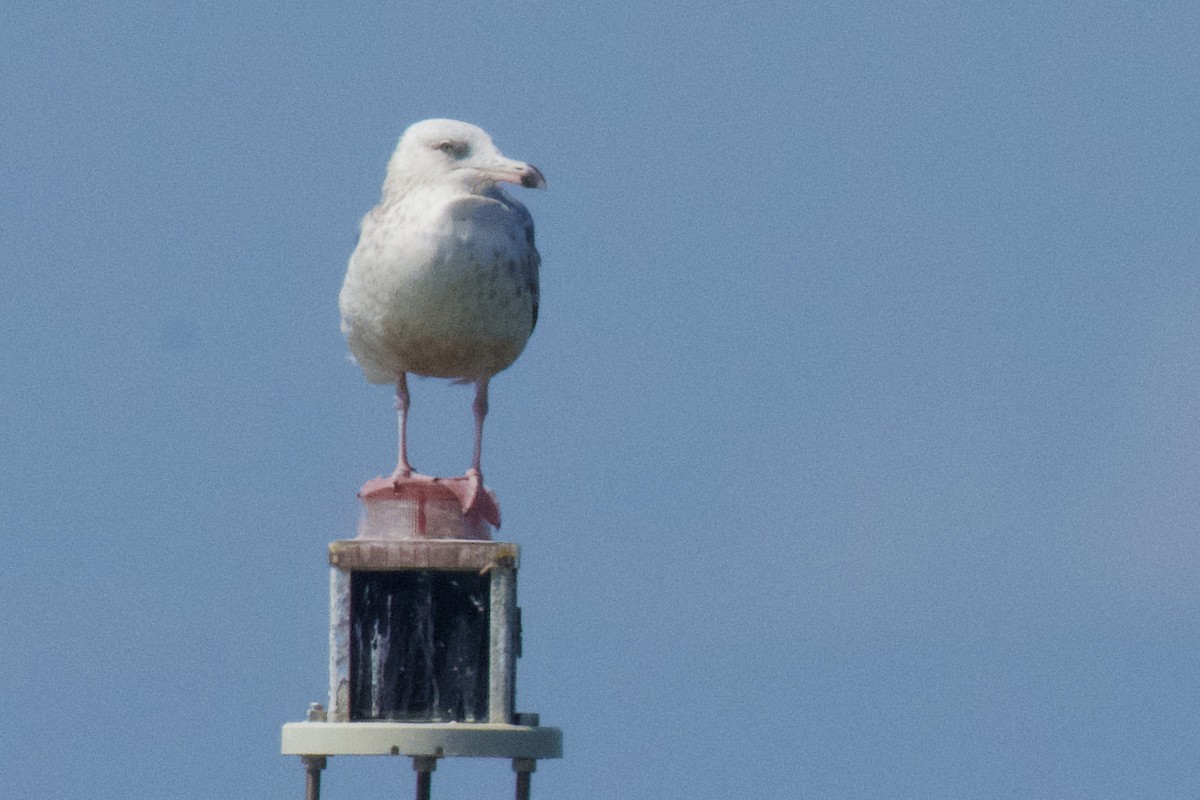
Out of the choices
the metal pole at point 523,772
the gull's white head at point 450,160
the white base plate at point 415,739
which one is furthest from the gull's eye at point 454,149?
the metal pole at point 523,772

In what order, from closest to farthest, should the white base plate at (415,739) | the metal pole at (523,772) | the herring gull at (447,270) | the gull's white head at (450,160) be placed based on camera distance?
the white base plate at (415,739) → the metal pole at (523,772) → the herring gull at (447,270) → the gull's white head at (450,160)

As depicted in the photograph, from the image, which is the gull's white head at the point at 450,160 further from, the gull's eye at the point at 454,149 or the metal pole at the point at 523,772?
the metal pole at the point at 523,772

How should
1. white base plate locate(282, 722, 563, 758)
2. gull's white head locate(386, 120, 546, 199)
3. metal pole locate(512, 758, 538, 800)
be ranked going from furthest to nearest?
gull's white head locate(386, 120, 546, 199) → metal pole locate(512, 758, 538, 800) → white base plate locate(282, 722, 563, 758)

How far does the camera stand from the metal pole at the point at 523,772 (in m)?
21.2

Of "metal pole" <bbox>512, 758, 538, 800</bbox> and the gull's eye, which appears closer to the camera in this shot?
"metal pole" <bbox>512, 758, 538, 800</bbox>

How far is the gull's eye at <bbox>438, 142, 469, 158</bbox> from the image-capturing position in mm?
22500

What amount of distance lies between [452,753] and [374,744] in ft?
1.71

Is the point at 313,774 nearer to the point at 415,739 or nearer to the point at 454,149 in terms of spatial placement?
Answer: the point at 415,739

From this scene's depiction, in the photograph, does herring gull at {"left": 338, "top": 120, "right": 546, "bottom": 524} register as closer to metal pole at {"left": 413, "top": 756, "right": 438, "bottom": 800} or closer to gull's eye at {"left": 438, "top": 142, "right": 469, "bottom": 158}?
gull's eye at {"left": 438, "top": 142, "right": 469, "bottom": 158}

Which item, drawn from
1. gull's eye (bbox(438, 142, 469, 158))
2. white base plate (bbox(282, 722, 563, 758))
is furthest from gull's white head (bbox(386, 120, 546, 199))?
white base plate (bbox(282, 722, 563, 758))

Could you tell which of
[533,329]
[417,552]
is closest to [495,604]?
[417,552]

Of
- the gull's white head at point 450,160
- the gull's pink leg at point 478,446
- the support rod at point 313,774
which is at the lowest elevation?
the support rod at point 313,774

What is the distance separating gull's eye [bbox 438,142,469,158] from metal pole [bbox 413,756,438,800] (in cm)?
432

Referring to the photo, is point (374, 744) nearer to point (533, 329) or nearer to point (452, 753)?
point (452, 753)
